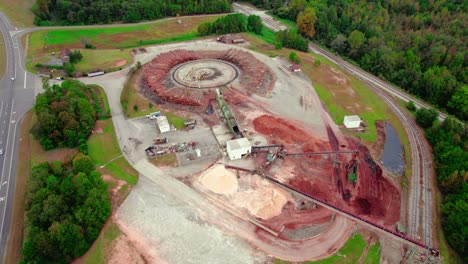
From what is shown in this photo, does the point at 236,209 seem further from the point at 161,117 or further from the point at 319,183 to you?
the point at 161,117

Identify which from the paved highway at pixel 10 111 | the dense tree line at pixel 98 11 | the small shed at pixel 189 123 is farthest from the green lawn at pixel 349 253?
the dense tree line at pixel 98 11

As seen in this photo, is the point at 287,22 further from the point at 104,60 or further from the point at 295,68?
the point at 104,60

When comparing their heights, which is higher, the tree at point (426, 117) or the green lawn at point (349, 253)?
the tree at point (426, 117)

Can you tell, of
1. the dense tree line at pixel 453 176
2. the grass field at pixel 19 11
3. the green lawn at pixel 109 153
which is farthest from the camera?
the grass field at pixel 19 11

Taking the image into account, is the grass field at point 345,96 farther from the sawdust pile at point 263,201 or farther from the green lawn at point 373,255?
the sawdust pile at point 263,201

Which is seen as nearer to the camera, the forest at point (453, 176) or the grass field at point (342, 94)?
the forest at point (453, 176)

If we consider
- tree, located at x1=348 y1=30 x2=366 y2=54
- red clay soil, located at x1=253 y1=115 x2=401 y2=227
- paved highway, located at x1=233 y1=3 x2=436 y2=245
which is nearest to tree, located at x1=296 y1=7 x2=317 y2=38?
paved highway, located at x1=233 y1=3 x2=436 y2=245

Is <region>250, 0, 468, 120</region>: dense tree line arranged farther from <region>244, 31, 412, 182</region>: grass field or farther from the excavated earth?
the excavated earth

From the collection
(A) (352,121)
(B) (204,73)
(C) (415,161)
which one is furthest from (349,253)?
(B) (204,73)
